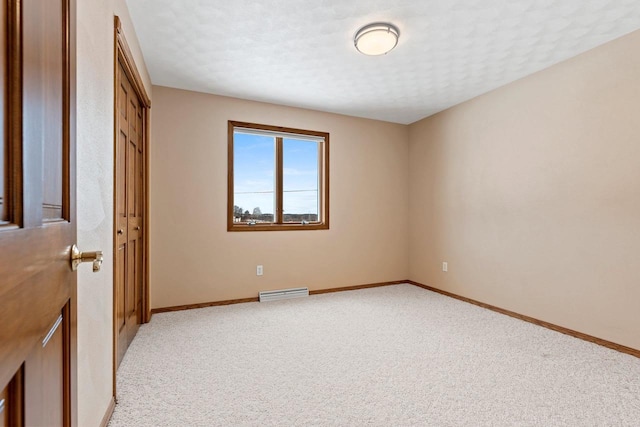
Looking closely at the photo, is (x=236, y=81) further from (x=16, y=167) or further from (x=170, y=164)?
(x=16, y=167)

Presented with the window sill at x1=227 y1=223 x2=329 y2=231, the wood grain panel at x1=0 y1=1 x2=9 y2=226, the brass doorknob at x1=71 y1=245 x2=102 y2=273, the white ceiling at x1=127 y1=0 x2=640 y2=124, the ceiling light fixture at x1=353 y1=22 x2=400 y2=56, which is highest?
the white ceiling at x1=127 y1=0 x2=640 y2=124

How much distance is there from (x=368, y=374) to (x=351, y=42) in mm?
2489

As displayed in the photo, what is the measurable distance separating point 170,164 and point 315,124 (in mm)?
1843

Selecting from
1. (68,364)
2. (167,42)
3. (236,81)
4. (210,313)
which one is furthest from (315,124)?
(68,364)

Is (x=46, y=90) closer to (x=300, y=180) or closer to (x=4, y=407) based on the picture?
(x=4, y=407)

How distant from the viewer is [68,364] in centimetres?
71

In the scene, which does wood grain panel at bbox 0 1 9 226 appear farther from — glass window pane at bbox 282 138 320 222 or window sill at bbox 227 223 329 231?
glass window pane at bbox 282 138 320 222

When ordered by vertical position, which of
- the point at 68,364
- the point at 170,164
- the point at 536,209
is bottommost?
the point at 68,364

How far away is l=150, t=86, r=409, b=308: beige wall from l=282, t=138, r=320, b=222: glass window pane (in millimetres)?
233

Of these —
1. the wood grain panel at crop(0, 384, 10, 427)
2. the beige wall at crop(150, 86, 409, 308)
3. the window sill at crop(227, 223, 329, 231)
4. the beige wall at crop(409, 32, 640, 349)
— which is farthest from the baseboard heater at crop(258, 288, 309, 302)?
the wood grain panel at crop(0, 384, 10, 427)

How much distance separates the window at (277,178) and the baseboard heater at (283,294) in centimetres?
77

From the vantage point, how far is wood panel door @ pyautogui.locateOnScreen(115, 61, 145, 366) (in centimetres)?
221

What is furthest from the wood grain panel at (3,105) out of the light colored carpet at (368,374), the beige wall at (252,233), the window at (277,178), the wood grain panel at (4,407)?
the window at (277,178)

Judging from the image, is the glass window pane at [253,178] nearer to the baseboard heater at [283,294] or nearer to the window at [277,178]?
the window at [277,178]
